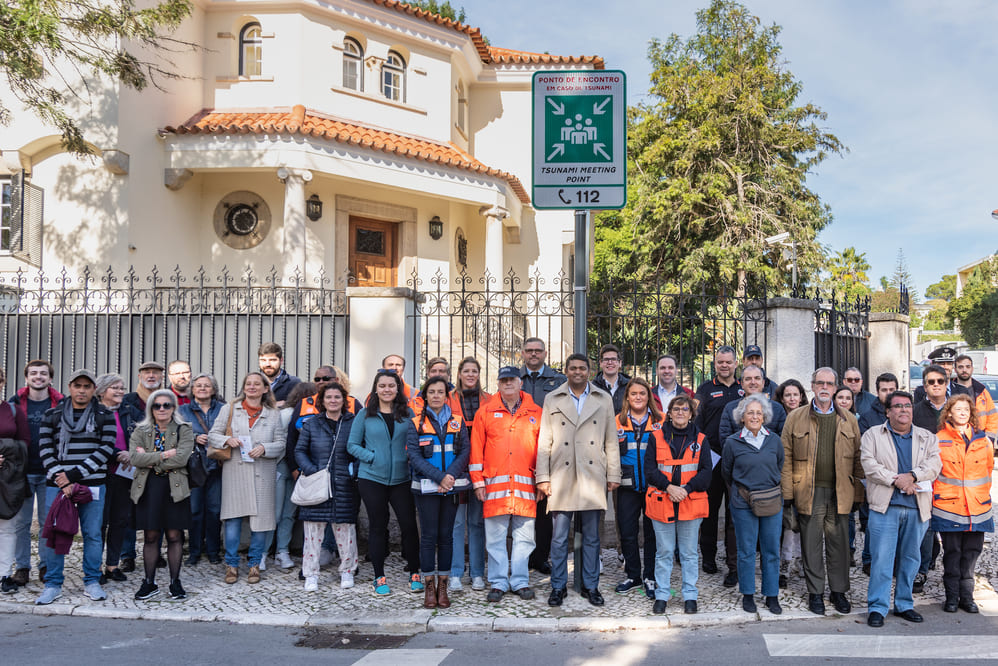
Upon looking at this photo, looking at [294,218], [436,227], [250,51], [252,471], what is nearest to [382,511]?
[252,471]

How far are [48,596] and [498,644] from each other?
3610 mm

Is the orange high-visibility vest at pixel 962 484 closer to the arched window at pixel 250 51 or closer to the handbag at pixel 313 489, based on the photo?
the handbag at pixel 313 489

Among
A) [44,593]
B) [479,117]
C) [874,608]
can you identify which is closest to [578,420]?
[874,608]

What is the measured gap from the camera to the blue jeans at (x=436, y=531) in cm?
619

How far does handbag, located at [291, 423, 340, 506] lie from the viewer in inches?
257

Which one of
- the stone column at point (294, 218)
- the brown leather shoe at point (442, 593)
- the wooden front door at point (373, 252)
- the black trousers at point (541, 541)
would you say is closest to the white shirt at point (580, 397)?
the black trousers at point (541, 541)

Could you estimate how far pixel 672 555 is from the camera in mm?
6051

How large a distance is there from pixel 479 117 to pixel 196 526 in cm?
1518

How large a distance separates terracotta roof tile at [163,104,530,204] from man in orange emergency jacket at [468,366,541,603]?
9777 millimetres

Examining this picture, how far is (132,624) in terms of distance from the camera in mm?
5801

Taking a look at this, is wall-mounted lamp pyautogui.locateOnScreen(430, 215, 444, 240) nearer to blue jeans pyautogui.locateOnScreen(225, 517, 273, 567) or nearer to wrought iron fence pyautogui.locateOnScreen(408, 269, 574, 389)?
wrought iron fence pyautogui.locateOnScreen(408, 269, 574, 389)

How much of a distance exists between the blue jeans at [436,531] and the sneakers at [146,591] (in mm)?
2148

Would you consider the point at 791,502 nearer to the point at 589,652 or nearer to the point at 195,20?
the point at 589,652

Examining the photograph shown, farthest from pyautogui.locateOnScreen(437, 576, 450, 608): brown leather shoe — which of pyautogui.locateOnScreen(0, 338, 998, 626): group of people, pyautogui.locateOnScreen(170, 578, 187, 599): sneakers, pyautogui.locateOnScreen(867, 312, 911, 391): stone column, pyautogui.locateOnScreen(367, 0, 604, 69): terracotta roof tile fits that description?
pyautogui.locateOnScreen(367, 0, 604, 69): terracotta roof tile
